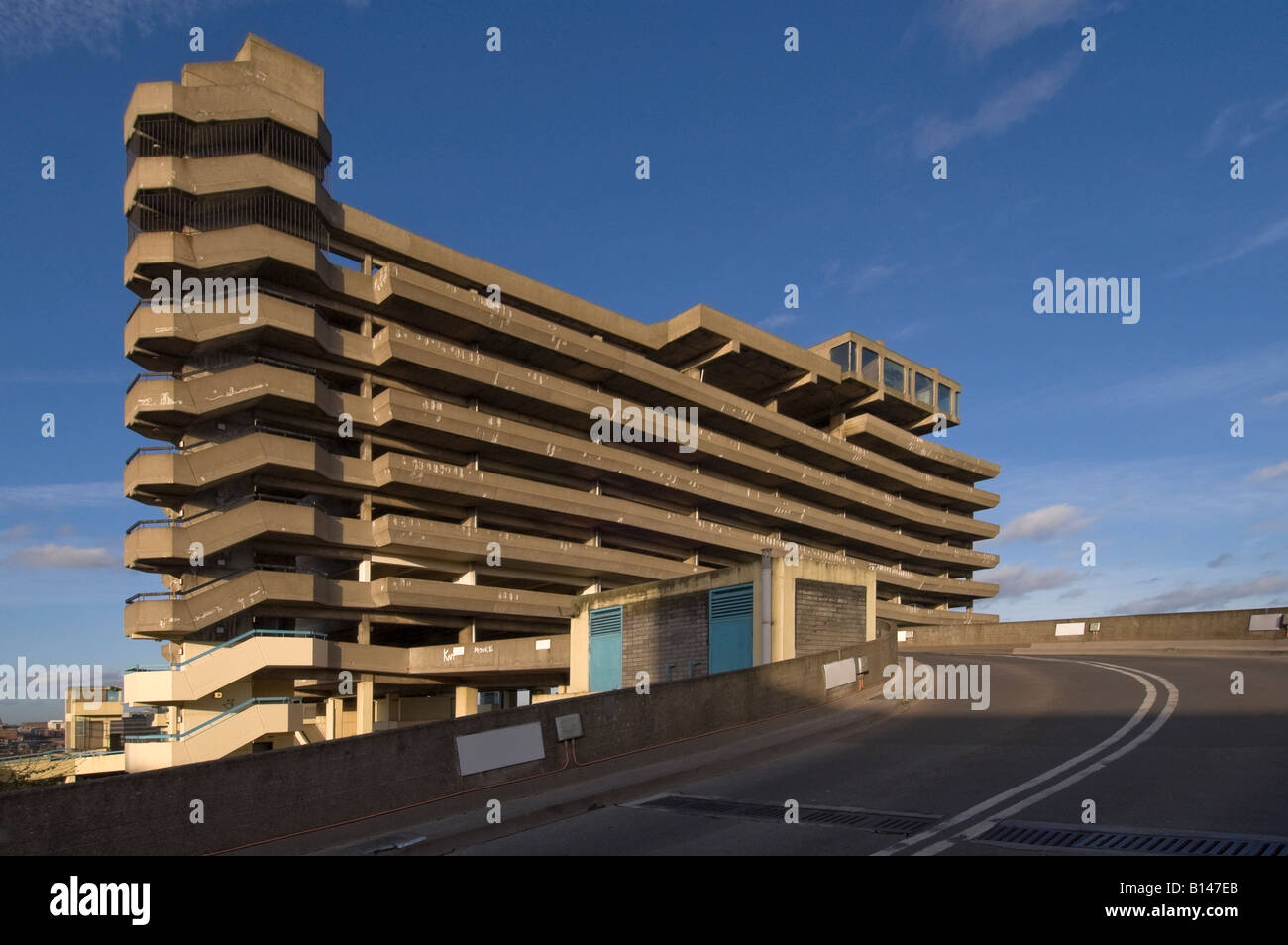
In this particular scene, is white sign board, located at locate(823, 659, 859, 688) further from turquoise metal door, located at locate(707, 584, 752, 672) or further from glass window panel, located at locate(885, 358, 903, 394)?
glass window panel, located at locate(885, 358, 903, 394)

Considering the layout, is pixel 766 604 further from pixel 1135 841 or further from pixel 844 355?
pixel 844 355

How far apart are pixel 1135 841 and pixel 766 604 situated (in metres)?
13.5

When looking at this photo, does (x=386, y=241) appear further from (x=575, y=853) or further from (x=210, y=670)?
(x=575, y=853)

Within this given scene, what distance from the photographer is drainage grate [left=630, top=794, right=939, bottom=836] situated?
10.0 meters

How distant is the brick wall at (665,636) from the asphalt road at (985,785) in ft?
19.9

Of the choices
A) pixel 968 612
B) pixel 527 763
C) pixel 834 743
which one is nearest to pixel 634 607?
pixel 834 743

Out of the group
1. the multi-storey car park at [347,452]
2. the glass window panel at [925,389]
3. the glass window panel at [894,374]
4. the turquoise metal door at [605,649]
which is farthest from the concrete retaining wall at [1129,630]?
the glass window panel at [925,389]

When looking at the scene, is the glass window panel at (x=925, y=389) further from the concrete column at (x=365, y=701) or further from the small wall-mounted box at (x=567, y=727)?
the small wall-mounted box at (x=567, y=727)

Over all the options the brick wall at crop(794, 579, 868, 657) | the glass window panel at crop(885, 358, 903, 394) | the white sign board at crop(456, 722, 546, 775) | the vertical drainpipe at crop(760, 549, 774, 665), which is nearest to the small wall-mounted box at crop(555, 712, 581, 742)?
the white sign board at crop(456, 722, 546, 775)

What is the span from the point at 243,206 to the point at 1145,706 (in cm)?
4030

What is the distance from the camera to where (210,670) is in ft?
129

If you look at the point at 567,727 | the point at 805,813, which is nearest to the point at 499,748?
the point at 567,727

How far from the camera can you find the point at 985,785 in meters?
11.8

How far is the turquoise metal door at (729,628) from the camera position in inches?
910
